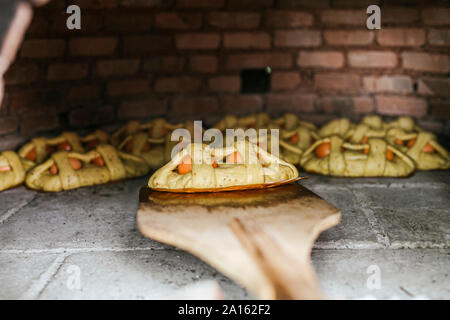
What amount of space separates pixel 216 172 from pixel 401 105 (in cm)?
214

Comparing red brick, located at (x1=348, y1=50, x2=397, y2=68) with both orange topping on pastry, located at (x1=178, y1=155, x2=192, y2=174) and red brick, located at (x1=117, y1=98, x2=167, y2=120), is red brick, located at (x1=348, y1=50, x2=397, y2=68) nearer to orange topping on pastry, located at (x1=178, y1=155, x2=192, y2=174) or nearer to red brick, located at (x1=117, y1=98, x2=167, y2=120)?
red brick, located at (x1=117, y1=98, x2=167, y2=120)

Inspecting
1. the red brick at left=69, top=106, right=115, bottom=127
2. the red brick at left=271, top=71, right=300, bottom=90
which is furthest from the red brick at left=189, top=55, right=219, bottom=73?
the red brick at left=69, top=106, right=115, bottom=127

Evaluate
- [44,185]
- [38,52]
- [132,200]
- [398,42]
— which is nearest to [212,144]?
[132,200]

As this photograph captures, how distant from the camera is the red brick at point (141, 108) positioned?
3371 mm

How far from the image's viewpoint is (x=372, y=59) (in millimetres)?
3352

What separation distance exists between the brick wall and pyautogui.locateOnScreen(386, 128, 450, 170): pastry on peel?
532 millimetres

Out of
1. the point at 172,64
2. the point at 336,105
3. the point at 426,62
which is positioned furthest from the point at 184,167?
the point at 426,62

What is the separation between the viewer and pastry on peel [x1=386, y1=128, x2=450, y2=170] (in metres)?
2.70

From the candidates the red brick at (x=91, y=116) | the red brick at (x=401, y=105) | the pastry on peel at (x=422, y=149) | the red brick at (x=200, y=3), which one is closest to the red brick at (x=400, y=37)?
the red brick at (x=401, y=105)

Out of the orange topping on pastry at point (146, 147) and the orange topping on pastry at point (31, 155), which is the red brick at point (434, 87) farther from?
the orange topping on pastry at point (31, 155)

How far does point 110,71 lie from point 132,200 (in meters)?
1.42

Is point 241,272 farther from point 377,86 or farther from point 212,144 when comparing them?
point 377,86

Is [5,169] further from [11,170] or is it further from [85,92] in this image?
[85,92]

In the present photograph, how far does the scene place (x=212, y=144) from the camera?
2.84 m
